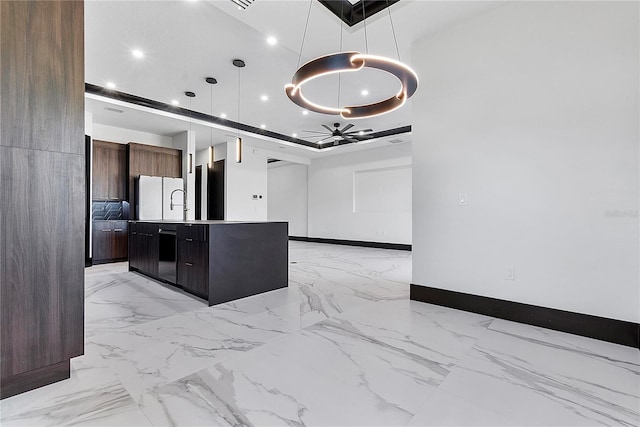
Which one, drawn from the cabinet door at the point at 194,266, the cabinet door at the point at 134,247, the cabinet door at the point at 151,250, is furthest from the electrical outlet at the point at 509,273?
the cabinet door at the point at 134,247

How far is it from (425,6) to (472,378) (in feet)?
10.5

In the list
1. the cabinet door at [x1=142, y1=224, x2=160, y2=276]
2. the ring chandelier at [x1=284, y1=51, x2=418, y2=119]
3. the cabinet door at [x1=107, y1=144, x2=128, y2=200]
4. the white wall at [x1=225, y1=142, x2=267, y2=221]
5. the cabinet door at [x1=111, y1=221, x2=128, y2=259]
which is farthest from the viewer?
the white wall at [x1=225, y1=142, x2=267, y2=221]

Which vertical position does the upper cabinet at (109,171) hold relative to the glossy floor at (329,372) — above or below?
above

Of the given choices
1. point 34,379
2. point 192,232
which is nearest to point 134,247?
point 192,232

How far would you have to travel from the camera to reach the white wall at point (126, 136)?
270 inches

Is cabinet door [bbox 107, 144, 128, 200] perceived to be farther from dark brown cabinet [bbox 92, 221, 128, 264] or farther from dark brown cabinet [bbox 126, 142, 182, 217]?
dark brown cabinet [bbox 92, 221, 128, 264]

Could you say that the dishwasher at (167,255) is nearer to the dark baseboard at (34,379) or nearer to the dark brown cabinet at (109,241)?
the dark baseboard at (34,379)

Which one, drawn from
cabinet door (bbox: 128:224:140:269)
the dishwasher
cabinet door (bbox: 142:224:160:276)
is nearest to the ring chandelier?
the dishwasher

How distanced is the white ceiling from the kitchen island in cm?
225

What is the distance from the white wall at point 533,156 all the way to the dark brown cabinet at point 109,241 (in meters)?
6.16

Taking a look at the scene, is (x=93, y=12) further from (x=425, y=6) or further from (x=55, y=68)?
(x=425, y=6)

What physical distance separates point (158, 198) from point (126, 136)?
1781 mm

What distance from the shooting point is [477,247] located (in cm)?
309

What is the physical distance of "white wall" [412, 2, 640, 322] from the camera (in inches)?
94.5
